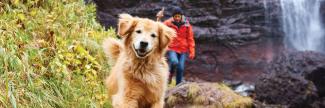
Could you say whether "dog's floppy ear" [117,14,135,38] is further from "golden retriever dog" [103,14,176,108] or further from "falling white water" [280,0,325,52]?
"falling white water" [280,0,325,52]

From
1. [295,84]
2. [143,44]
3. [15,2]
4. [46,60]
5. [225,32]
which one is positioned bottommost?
[295,84]

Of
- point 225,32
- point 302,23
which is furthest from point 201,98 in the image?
point 302,23

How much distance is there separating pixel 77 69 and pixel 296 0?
13663 mm

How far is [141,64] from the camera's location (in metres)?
5.84

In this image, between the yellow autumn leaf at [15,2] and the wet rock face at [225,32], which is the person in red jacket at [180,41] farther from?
the wet rock face at [225,32]

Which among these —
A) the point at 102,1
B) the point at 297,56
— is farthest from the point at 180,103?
the point at 102,1

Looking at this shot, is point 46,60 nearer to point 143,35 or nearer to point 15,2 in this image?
point 143,35

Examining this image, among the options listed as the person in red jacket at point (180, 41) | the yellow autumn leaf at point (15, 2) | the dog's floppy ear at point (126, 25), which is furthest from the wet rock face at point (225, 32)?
the dog's floppy ear at point (126, 25)

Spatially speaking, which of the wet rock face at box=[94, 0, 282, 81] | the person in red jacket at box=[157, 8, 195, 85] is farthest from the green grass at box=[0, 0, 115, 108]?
the wet rock face at box=[94, 0, 282, 81]

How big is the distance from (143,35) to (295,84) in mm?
7430

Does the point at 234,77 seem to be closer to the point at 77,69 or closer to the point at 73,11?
the point at 73,11

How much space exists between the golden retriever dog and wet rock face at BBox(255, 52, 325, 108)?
6.70 metres

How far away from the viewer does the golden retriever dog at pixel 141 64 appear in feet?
18.6

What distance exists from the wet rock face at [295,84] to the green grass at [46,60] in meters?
4.32
